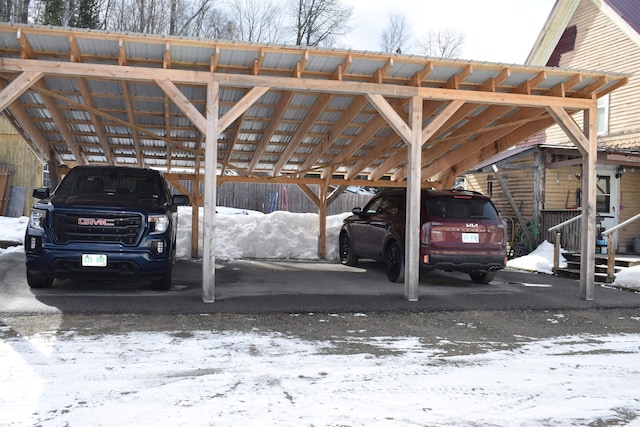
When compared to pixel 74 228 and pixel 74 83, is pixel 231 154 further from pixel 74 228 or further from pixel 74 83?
pixel 74 228

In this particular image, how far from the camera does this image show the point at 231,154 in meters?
14.0

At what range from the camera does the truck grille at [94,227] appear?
766 cm

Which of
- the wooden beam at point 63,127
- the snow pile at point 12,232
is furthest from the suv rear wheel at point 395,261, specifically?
the snow pile at point 12,232

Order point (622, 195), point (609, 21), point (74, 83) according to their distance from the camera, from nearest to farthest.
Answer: point (74, 83) → point (622, 195) → point (609, 21)

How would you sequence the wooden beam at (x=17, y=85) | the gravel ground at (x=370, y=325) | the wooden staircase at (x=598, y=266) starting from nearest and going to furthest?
1. the gravel ground at (x=370, y=325)
2. the wooden beam at (x=17, y=85)
3. the wooden staircase at (x=598, y=266)

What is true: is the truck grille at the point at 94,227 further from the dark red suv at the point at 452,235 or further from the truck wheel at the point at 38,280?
the dark red suv at the point at 452,235

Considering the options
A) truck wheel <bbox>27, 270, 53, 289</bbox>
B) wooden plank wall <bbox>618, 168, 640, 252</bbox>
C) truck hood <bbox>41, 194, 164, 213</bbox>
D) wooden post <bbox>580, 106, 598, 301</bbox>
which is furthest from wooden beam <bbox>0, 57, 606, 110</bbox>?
wooden plank wall <bbox>618, 168, 640, 252</bbox>

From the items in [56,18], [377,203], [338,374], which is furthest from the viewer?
[56,18]

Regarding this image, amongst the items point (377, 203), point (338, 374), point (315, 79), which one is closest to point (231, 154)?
point (377, 203)

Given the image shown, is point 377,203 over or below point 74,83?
below

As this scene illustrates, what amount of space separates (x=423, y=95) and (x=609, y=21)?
12.8 metres

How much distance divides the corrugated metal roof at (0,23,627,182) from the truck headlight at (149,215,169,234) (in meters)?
1.53

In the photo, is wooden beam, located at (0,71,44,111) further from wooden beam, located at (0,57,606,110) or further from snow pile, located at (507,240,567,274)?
snow pile, located at (507,240,567,274)

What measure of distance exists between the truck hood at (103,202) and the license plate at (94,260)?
2.21 ft
